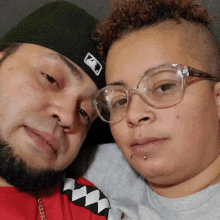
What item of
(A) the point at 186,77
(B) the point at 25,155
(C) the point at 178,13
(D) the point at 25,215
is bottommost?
(D) the point at 25,215

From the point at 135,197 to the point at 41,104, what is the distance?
547 mm

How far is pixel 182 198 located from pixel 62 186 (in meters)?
0.54

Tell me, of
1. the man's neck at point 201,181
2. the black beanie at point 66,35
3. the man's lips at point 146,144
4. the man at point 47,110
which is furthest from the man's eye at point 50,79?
the man's neck at point 201,181

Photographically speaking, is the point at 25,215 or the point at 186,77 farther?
the point at 25,215

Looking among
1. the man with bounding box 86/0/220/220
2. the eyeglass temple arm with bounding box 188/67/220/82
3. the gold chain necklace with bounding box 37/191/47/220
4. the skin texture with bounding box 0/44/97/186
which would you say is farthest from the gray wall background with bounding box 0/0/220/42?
the gold chain necklace with bounding box 37/191/47/220

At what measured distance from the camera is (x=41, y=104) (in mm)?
871

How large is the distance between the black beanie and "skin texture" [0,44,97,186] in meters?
0.04

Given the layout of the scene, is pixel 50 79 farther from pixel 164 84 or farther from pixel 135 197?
pixel 135 197

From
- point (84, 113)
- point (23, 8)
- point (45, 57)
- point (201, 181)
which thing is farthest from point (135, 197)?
point (23, 8)

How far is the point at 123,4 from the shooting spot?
3.34ft

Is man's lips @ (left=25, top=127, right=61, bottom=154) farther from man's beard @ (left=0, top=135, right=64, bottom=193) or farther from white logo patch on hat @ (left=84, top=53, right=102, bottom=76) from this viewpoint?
white logo patch on hat @ (left=84, top=53, right=102, bottom=76)

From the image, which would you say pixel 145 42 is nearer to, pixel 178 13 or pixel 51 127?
pixel 178 13

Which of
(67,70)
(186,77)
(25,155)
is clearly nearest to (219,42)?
(186,77)

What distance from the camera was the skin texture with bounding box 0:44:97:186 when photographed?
85 cm
